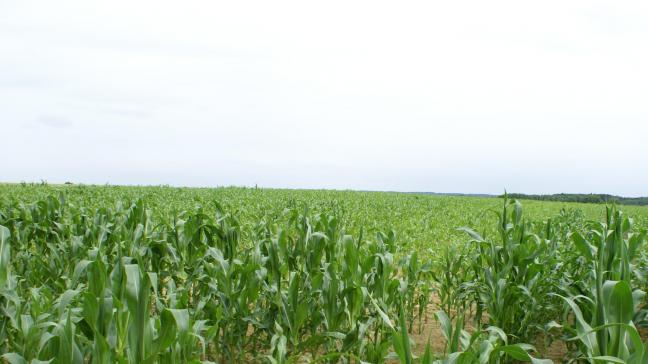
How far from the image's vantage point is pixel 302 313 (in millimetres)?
3850

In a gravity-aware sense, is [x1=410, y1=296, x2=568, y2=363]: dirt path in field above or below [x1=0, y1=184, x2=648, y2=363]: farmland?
below

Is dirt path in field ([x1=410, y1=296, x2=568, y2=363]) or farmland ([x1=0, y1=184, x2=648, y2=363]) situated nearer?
farmland ([x1=0, y1=184, x2=648, y2=363])

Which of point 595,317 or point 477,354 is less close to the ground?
point 595,317

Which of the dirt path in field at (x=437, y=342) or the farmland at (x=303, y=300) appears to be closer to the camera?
the farmland at (x=303, y=300)

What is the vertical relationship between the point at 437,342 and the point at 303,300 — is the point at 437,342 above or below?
below

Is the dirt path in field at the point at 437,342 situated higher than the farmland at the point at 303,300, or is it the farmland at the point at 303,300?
the farmland at the point at 303,300

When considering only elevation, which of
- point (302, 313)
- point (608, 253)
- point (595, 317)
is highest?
point (608, 253)

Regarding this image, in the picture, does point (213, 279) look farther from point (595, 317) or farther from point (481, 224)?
point (481, 224)

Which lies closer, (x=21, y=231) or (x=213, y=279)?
(x=213, y=279)

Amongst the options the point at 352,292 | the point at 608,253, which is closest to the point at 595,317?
the point at 608,253

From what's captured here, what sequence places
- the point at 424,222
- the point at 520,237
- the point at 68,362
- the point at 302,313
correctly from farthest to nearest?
the point at 424,222 < the point at 520,237 < the point at 302,313 < the point at 68,362

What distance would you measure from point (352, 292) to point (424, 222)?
13214 mm

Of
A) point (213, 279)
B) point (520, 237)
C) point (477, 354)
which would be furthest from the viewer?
point (520, 237)

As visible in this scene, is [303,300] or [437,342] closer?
[303,300]
